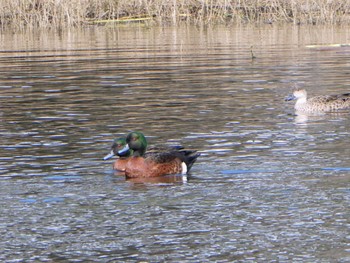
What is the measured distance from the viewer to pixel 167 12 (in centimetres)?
3738

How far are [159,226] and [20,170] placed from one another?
315 centimetres

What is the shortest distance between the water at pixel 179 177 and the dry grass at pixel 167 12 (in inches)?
442

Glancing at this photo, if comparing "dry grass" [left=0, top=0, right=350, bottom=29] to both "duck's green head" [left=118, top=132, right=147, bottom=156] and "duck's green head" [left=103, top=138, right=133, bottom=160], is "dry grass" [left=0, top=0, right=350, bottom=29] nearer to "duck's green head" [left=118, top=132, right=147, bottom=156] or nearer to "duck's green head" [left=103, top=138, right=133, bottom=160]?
"duck's green head" [left=103, top=138, right=133, bottom=160]

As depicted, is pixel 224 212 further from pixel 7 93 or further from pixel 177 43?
pixel 177 43

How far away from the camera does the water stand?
7750 mm

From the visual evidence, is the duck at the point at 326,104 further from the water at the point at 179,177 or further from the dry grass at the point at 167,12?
the dry grass at the point at 167,12

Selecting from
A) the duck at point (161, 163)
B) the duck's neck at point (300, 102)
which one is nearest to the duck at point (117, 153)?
the duck at point (161, 163)

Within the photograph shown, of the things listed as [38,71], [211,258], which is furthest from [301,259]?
[38,71]

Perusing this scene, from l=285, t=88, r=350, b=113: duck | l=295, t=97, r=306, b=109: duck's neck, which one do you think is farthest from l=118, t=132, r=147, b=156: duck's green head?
l=295, t=97, r=306, b=109: duck's neck

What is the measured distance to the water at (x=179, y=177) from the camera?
775 centimetres

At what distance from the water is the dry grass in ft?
36.8

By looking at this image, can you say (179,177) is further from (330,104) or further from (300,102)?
(300,102)

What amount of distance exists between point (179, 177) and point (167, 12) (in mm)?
27393

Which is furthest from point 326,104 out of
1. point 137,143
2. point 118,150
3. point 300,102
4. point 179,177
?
point 179,177
